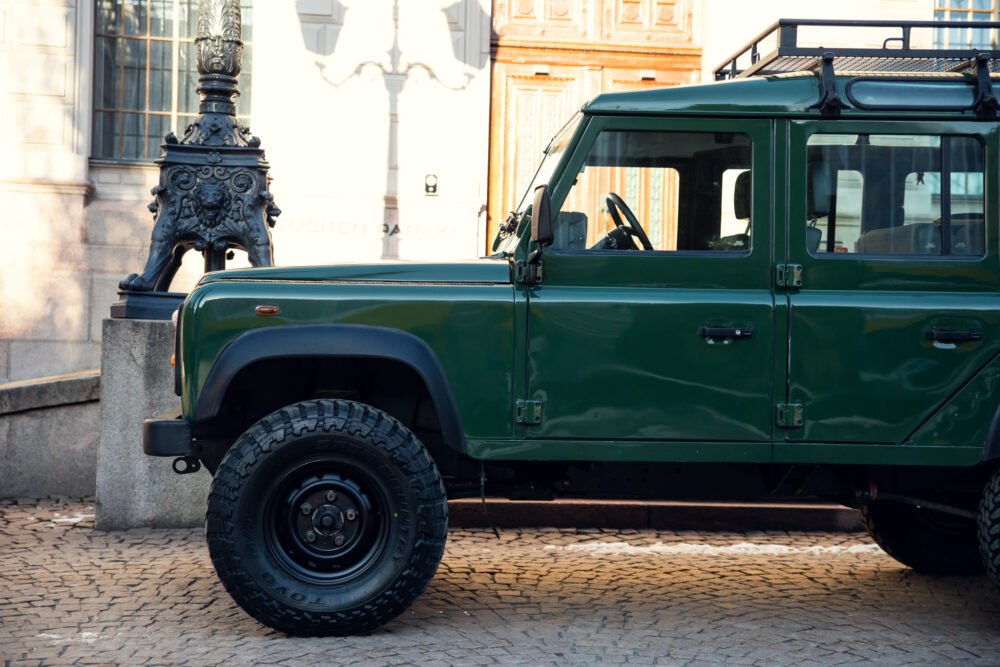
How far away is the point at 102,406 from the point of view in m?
7.10

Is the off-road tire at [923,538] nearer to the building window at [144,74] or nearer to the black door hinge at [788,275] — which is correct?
the black door hinge at [788,275]

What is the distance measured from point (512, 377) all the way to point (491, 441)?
0.27 metres

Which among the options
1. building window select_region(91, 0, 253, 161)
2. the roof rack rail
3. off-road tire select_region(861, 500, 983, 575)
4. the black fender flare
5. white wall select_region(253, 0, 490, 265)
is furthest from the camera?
building window select_region(91, 0, 253, 161)

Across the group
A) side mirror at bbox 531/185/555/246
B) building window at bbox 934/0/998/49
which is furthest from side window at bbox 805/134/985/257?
building window at bbox 934/0/998/49

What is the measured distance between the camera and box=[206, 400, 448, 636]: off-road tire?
4.84 metres

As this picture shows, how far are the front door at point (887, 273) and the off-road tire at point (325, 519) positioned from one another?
1564mm

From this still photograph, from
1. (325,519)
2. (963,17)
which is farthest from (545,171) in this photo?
(963,17)

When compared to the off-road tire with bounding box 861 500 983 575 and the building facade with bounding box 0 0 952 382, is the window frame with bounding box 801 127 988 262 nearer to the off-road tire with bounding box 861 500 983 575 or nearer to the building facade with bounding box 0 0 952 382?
the off-road tire with bounding box 861 500 983 575

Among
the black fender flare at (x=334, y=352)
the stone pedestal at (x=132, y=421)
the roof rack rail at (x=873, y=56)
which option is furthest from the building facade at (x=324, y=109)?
the black fender flare at (x=334, y=352)

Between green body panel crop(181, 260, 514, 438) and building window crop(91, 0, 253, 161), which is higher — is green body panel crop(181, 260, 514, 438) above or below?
below

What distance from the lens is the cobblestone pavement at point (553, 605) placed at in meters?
4.76

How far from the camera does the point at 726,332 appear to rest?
195 inches

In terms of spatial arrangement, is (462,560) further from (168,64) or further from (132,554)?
(168,64)

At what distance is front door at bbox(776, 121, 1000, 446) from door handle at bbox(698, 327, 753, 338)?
0.19m
